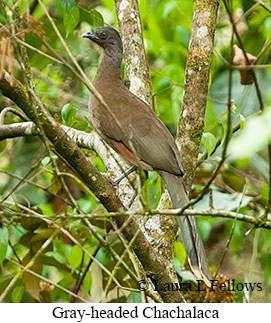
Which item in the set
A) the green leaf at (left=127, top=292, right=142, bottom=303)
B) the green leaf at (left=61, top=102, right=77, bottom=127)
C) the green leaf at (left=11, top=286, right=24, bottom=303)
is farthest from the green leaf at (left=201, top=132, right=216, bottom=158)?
the green leaf at (left=11, top=286, right=24, bottom=303)

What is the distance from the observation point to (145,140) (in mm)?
3404

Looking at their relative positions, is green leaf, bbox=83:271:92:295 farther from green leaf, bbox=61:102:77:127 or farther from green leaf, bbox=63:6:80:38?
green leaf, bbox=63:6:80:38

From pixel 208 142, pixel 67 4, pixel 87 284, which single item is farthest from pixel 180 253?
pixel 67 4

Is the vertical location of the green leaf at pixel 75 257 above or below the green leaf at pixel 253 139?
below

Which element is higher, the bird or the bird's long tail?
the bird

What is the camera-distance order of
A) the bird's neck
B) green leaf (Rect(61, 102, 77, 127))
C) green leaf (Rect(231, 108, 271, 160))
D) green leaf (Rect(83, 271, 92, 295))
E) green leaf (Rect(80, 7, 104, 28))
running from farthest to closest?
the bird's neck
green leaf (Rect(83, 271, 92, 295))
green leaf (Rect(80, 7, 104, 28))
green leaf (Rect(61, 102, 77, 127))
green leaf (Rect(231, 108, 271, 160))

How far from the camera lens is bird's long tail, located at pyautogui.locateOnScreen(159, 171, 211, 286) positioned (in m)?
2.89

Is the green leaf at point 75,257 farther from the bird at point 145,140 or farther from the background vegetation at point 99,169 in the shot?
the bird at point 145,140

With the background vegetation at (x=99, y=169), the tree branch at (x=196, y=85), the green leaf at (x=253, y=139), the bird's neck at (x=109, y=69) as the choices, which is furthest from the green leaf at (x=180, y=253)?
the green leaf at (x=253, y=139)

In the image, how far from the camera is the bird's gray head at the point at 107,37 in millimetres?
3996

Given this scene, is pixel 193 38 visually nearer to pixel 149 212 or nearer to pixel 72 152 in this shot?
pixel 72 152

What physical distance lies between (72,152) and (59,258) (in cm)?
192

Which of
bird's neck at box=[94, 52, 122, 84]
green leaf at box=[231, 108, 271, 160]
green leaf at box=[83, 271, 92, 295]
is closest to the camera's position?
green leaf at box=[231, 108, 271, 160]

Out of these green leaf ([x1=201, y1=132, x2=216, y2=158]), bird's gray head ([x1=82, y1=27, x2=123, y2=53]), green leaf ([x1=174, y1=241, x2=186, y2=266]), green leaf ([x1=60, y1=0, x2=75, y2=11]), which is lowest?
green leaf ([x1=174, y1=241, x2=186, y2=266])
